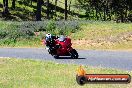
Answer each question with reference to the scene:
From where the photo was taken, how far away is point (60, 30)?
122 ft

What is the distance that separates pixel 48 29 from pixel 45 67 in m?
18.3

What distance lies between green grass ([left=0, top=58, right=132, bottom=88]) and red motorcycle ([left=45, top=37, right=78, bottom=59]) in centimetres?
324

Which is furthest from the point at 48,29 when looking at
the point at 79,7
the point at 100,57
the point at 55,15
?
the point at 79,7

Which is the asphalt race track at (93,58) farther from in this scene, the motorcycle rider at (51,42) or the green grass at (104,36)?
the green grass at (104,36)

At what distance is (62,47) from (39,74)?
703 cm

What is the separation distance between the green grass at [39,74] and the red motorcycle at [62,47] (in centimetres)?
324

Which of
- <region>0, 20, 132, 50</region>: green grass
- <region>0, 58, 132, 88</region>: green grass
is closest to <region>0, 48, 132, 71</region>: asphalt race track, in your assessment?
<region>0, 58, 132, 88</region>: green grass

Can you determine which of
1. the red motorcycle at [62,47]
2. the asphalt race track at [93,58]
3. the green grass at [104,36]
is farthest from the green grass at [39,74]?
the green grass at [104,36]

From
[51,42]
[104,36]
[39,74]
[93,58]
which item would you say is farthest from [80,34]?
[39,74]

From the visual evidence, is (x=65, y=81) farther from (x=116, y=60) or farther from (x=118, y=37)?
(x=118, y=37)

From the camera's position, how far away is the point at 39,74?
17.7 meters

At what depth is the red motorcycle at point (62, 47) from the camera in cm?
2442

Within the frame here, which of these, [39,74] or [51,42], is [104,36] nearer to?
[51,42]

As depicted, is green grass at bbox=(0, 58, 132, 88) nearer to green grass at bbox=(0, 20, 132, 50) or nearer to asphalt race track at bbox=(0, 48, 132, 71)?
asphalt race track at bbox=(0, 48, 132, 71)
